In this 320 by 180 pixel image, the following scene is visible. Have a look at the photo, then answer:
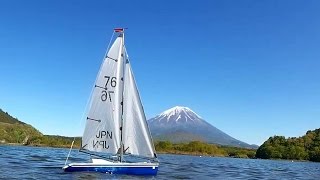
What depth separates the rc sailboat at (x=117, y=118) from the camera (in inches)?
1587

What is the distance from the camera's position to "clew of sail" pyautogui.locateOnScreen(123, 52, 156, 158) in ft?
133

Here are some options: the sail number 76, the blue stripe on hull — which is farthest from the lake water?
the sail number 76

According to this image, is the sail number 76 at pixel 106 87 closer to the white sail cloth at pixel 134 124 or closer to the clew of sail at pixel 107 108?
the clew of sail at pixel 107 108

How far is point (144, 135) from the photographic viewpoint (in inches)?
1601

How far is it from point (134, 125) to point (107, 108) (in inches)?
122

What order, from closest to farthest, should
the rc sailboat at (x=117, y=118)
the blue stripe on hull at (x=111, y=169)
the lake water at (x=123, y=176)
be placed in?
the lake water at (x=123, y=176), the blue stripe on hull at (x=111, y=169), the rc sailboat at (x=117, y=118)

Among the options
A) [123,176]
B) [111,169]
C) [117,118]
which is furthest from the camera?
[117,118]

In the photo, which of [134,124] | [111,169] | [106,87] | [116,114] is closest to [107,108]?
[116,114]

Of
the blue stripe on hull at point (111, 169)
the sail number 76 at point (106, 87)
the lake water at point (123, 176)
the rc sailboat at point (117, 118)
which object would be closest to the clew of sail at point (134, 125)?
the rc sailboat at point (117, 118)

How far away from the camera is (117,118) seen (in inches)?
1608

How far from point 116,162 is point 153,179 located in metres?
4.09

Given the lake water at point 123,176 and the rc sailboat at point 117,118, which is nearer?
the lake water at point 123,176

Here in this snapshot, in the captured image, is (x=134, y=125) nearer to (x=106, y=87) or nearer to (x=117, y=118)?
(x=117, y=118)

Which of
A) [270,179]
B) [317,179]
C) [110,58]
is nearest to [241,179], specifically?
[270,179]
